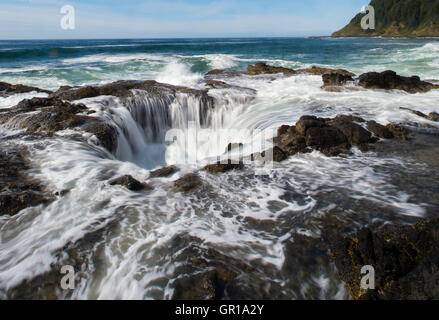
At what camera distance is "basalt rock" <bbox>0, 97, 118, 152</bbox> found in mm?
6828

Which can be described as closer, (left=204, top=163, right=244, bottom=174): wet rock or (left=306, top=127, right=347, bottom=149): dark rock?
(left=204, top=163, right=244, bottom=174): wet rock

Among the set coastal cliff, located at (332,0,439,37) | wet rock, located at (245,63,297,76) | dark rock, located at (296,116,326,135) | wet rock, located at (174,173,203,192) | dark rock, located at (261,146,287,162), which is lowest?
wet rock, located at (174,173,203,192)

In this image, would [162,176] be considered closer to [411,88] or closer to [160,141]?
[160,141]

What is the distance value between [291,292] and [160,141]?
730 cm

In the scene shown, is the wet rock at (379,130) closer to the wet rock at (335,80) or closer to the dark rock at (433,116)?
the dark rock at (433,116)

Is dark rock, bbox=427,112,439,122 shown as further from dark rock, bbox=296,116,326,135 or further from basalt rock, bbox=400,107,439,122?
dark rock, bbox=296,116,326,135

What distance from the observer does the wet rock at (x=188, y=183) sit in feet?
15.8

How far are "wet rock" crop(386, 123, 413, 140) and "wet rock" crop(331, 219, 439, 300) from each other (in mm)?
3917

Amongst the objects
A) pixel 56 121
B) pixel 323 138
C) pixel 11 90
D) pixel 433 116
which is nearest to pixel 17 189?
pixel 56 121

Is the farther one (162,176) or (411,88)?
(411,88)

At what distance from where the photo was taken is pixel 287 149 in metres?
6.25

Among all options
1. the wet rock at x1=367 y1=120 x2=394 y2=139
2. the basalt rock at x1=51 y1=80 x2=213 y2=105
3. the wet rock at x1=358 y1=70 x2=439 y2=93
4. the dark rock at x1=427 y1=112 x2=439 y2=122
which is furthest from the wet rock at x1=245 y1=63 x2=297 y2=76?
the wet rock at x1=367 y1=120 x2=394 y2=139

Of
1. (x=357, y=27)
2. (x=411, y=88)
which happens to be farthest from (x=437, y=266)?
(x=357, y=27)

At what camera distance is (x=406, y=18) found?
8894 centimetres
